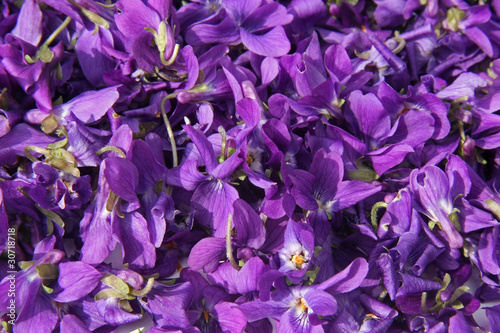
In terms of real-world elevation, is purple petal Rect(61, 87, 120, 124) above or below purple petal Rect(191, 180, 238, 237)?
above

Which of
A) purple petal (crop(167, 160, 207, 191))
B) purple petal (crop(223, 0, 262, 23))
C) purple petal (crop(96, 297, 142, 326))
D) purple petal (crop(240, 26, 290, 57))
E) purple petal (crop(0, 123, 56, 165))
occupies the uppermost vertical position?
purple petal (crop(223, 0, 262, 23))

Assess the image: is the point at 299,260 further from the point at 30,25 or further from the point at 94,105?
the point at 30,25

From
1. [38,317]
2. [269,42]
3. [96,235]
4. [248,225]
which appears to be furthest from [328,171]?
[38,317]

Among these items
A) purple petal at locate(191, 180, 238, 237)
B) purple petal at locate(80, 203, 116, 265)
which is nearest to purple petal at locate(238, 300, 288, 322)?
purple petal at locate(191, 180, 238, 237)

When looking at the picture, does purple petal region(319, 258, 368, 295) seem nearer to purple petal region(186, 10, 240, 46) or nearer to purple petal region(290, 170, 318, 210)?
purple petal region(290, 170, 318, 210)

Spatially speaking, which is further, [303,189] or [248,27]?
[248,27]

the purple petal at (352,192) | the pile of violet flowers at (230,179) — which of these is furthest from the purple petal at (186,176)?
the purple petal at (352,192)

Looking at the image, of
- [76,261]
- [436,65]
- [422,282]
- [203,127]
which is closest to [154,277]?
[76,261]

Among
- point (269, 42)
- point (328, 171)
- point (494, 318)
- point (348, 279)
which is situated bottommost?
point (494, 318)
